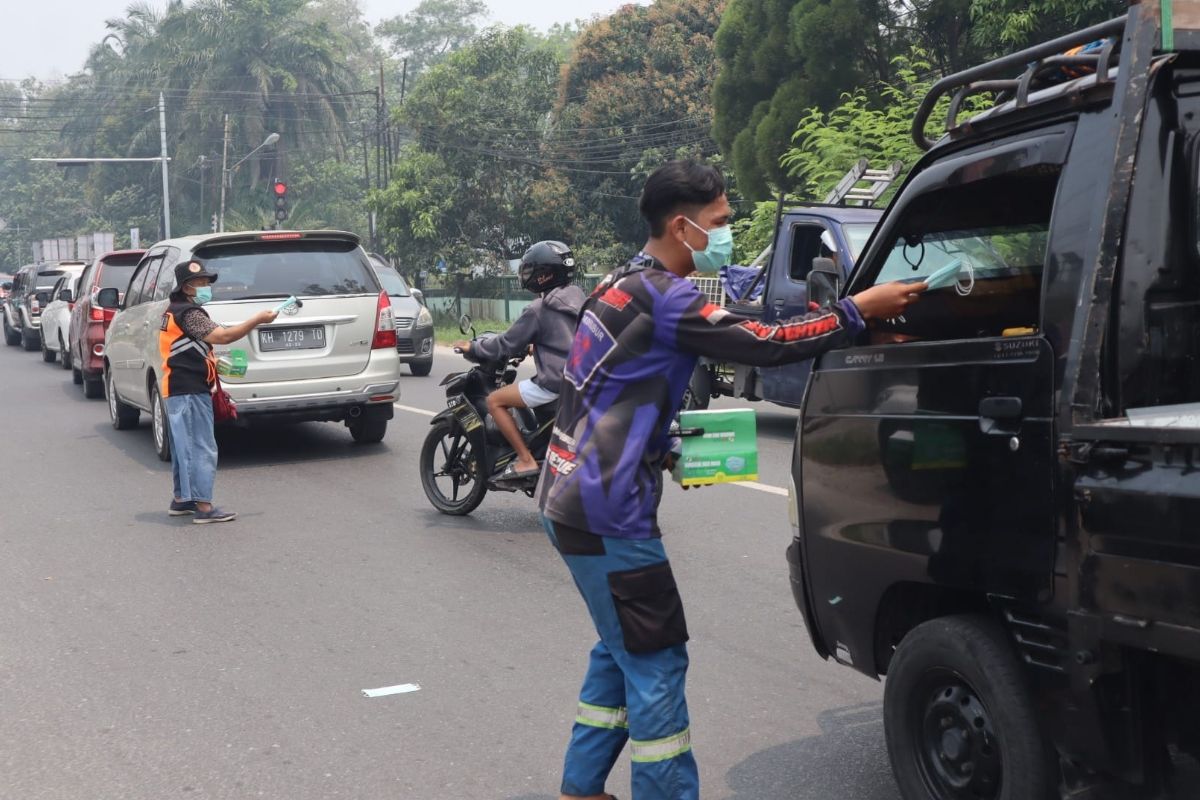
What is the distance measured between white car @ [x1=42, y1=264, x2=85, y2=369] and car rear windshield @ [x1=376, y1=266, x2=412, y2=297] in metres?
4.88

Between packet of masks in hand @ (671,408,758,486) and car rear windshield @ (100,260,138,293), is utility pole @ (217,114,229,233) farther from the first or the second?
packet of masks in hand @ (671,408,758,486)

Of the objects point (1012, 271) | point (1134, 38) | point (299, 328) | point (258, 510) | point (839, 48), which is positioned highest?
point (839, 48)

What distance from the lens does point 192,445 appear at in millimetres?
9031

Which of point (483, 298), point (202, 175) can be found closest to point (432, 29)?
point (202, 175)

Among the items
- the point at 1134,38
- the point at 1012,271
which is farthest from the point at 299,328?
the point at 1134,38

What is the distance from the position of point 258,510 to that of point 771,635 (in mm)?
4584

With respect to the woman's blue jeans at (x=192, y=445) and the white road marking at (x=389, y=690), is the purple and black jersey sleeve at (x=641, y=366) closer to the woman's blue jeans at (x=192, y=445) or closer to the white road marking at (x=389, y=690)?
the white road marking at (x=389, y=690)

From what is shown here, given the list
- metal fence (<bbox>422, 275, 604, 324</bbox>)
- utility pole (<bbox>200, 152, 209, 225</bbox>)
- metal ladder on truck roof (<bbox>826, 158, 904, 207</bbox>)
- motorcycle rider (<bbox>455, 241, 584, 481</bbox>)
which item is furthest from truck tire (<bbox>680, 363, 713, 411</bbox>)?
utility pole (<bbox>200, 152, 209, 225</bbox>)

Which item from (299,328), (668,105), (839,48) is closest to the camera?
(299,328)

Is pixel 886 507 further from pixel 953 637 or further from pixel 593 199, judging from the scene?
pixel 593 199

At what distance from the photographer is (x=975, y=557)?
11.2ft

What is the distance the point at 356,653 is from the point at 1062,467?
3636 mm

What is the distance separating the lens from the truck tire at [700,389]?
12.5 metres

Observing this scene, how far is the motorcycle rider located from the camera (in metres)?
8.02
